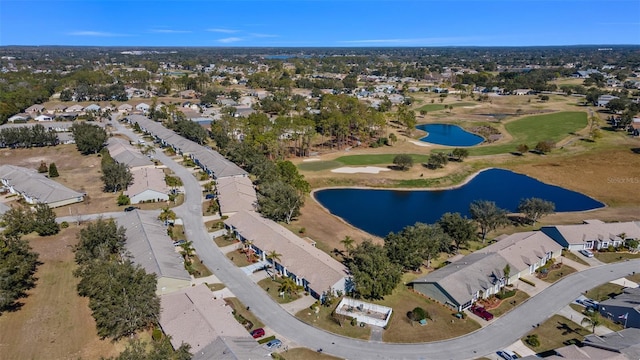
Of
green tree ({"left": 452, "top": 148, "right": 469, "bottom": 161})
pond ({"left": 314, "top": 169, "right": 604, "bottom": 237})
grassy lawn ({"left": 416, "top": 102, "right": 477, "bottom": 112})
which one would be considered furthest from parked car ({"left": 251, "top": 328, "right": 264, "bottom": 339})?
grassy lawn ({"left": 416, "top": 102, "right": 477, "bottom": 112})

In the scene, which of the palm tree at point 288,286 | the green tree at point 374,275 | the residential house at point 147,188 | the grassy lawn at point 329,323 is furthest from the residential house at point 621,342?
the residential house at point 147,188

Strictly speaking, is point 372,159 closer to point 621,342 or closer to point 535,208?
point 535,208

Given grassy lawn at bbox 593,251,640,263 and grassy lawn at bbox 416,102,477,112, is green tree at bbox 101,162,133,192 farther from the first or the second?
grassy lawn at bbox 416,102,477,112

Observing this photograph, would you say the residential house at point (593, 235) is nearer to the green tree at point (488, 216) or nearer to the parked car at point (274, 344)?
the green tree at point (488, 216)

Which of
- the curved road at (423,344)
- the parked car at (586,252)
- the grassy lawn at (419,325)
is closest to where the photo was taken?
the curved road at (423,344)

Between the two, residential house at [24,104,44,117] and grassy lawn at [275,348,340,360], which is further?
residential house at [24,104,44,117]

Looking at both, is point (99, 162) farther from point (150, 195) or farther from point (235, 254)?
point (235, 254)
